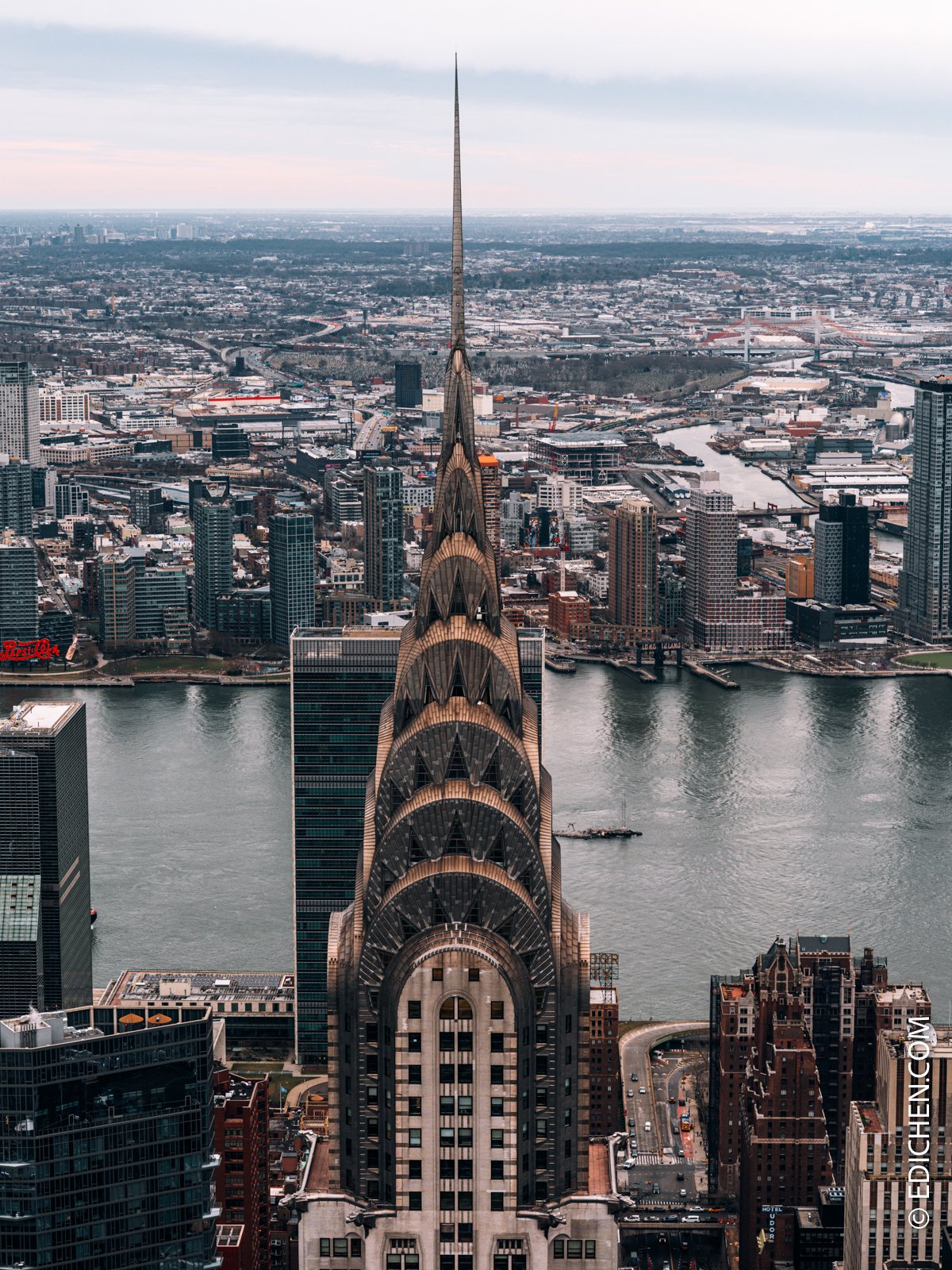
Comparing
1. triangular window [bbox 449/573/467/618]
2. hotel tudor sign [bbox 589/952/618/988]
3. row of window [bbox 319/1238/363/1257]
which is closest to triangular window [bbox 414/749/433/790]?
triangular window [bbox 449/573/467/618]

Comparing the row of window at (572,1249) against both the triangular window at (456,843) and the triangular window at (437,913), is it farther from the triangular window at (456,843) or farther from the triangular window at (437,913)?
the triangular window at (456,843)

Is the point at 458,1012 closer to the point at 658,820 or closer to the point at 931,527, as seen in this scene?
the point at 658,820

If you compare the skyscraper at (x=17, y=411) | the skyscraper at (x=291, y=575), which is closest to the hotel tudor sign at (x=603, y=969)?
the skyscraper at (x=291, y=575)

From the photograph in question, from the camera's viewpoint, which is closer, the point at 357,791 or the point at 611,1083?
the point at 611,1083

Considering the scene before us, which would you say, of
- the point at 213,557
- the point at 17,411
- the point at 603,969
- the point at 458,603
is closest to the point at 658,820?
the point at 603,969

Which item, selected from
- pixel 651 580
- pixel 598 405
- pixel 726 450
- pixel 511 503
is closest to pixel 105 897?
pixel 651 580

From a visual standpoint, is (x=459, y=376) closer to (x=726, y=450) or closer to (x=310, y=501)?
(x=310, y=501)
